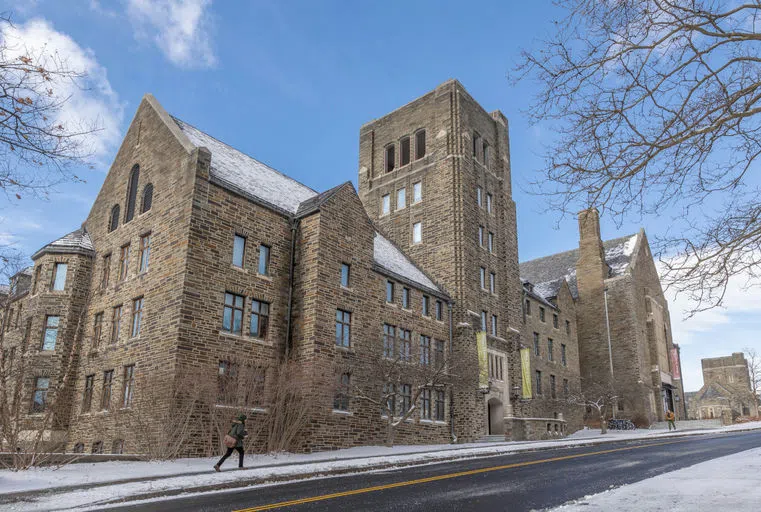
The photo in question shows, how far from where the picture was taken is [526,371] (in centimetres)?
4091

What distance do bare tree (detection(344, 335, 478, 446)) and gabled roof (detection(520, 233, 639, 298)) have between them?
30.5 m

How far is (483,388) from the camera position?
3562 centimetres

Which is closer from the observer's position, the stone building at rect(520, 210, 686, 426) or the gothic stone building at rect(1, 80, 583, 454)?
the gothic stone building at rect(1, 80, 583, 454)

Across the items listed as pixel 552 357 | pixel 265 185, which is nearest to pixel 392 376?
pixel 265 185

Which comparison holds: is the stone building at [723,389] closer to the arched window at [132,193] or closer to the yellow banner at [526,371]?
the yellow banner at [526,371]

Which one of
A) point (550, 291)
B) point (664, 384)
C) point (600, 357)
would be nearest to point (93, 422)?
point (550, 291)

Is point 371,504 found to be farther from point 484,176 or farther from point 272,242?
point 484,176

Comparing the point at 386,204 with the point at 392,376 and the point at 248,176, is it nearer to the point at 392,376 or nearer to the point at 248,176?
the point at 248,176

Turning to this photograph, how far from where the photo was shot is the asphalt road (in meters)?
9.06

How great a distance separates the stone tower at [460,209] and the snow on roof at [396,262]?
1551 mm

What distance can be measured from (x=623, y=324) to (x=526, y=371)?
751 inches

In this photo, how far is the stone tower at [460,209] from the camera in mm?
37125

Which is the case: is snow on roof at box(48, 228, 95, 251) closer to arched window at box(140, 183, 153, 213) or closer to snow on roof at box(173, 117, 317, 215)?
arched window at box(140, 183, 153, 213)

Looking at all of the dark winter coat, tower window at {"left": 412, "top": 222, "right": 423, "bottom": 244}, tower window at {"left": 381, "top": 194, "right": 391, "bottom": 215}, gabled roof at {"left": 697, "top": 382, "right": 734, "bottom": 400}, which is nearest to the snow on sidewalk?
the dark winter coat
